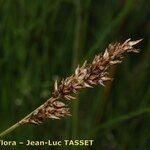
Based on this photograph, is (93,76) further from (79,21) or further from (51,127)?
(51,127)

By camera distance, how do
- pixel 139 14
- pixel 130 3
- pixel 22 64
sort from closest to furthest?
pixel 130 3, pixel 22 64, pixel 139 14

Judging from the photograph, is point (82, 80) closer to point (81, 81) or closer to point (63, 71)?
point (81, 81)

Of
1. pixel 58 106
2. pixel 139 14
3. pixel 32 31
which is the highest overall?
pixel 139 14

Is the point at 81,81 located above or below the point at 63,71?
below

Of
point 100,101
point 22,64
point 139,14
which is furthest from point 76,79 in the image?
point 139,14

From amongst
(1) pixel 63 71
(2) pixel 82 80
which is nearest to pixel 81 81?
(2) pixel 82 80

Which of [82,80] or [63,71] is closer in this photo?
[82,80]
